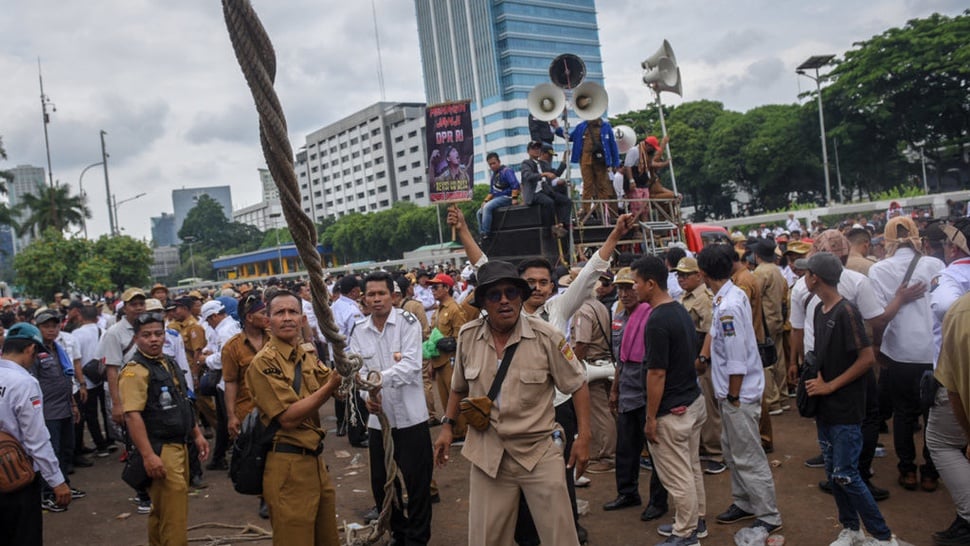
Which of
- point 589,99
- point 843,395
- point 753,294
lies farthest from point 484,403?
point 589,99

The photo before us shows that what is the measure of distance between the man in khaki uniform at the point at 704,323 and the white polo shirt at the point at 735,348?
501mm

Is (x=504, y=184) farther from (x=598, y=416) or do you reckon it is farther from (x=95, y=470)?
(x=95, y=470)

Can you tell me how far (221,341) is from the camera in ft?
23.5

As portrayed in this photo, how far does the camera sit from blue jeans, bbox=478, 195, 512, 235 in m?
10.5

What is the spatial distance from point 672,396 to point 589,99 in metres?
7.43

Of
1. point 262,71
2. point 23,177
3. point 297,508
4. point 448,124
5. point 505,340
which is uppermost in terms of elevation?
point 23,177

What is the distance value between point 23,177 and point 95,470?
471 feet

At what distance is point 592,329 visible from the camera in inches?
227


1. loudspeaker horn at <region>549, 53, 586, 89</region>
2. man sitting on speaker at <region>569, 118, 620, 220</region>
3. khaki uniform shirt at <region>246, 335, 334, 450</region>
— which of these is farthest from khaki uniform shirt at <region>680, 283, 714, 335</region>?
loudspeaker horn at <region>549, 53, 586, 89</region>

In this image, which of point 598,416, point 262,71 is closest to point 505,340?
point 262,71

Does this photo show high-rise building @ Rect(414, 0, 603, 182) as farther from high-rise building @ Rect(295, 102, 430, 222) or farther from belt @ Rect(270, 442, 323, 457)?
belt @ Rect(270, 442, 323, 457)

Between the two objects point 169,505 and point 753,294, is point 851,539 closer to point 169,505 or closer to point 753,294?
point 753,294

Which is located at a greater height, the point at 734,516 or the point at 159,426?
the point at 159,426

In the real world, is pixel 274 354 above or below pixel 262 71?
below
